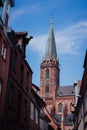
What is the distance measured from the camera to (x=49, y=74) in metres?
97.5

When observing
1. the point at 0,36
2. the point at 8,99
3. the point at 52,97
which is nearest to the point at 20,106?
the point at 8,99

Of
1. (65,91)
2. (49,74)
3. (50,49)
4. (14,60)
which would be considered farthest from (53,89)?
(14,60)

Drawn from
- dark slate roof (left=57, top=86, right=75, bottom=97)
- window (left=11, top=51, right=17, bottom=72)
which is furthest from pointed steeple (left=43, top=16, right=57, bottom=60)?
window (left=11, top=51, right=17, bottom=72)

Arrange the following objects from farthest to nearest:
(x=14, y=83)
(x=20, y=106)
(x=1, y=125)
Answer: (x=20, y=106), (x=14, y=83), (x=1, y=125)

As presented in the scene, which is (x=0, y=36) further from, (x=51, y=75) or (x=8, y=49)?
(x=51, y=75)

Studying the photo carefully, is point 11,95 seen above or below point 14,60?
below

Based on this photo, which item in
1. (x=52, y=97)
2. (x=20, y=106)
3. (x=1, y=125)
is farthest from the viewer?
(x=52, y=97)

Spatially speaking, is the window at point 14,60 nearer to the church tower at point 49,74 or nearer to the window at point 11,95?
the window at point 11,95

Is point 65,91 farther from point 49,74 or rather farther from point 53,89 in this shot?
point 49,74

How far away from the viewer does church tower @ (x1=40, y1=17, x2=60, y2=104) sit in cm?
9394

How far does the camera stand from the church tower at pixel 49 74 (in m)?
93.9

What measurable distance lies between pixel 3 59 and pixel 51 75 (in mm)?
80780

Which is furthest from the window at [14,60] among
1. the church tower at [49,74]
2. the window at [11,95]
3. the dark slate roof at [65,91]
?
the dark slate roof at [65,91]

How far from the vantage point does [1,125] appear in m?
15.7
